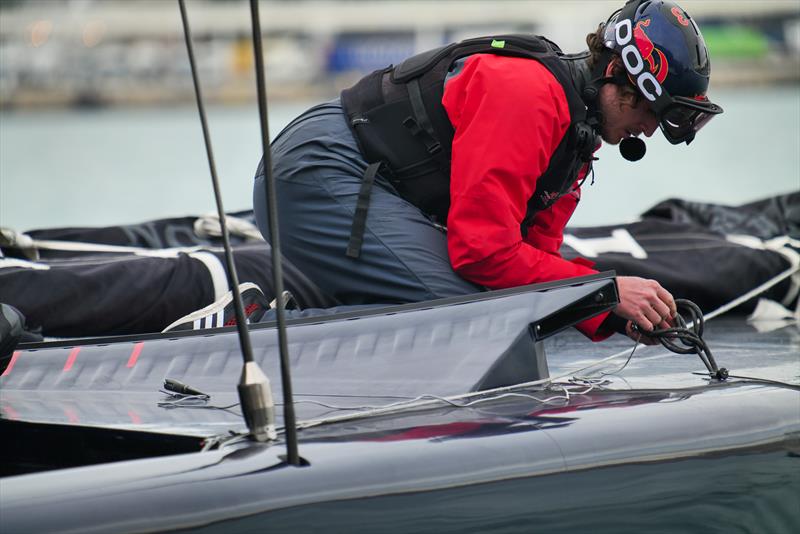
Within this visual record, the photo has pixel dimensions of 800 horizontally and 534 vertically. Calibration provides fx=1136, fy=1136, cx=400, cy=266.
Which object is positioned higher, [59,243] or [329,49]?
[59,243]

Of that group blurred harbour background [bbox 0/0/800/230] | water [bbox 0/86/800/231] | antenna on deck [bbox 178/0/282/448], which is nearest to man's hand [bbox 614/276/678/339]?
antenna on deck [bbox 178/0/282/448]

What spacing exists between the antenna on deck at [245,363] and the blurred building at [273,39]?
129ft

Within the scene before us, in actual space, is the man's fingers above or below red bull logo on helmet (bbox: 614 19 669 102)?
below

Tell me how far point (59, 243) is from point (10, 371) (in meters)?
1.64

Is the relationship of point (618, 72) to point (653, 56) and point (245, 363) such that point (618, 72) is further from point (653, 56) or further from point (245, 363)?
point (245, 363)

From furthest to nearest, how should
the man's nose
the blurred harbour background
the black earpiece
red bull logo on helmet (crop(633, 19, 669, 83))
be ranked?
the blurred harbour background → the black earpiece → the man's nose → red bull logo on helmet (crop(633, 19, 669, 83))

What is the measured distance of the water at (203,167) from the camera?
16891 millimetres

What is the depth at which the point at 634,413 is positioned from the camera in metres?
2.23

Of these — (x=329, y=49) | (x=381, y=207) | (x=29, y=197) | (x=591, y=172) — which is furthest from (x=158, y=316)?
(x=329, y=49)

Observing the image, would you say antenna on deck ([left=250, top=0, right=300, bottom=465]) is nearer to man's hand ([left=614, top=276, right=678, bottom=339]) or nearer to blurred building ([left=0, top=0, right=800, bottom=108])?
man's hand ([left=614, top=276, right=678, bottom=339])

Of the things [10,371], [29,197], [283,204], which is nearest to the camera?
[10,371]

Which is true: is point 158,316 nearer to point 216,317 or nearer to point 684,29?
point 216,317

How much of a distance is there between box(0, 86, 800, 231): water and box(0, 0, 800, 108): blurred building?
2504 millimetres

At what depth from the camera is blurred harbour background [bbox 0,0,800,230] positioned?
61.2ft
